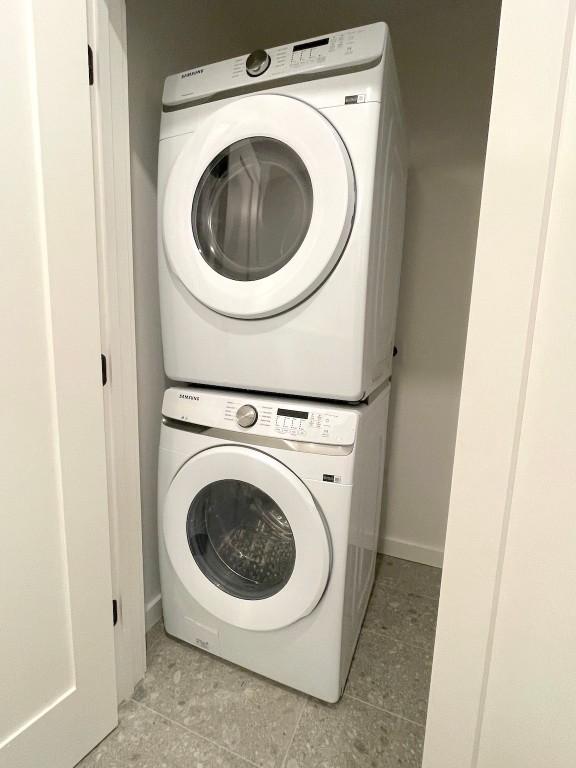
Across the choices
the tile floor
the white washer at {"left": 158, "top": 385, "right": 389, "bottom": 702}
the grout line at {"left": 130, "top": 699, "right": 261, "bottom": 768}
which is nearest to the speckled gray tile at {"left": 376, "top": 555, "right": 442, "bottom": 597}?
the tile floor

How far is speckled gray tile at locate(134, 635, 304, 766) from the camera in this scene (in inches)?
41.8

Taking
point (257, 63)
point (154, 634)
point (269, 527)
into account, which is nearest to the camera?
point (257, 63)

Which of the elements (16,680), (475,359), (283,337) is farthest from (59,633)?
(475,359)

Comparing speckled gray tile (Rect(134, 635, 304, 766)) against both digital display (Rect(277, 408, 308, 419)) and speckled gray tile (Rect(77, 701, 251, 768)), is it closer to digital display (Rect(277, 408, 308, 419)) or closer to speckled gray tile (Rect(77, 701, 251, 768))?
speckled gray tile (Rect(77, 701, 251, 768))

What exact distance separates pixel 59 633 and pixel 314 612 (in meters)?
0.61

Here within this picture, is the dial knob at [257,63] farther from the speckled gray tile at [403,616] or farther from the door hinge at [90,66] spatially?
the speckled gray tile at [403,616]

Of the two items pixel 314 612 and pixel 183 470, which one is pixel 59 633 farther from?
pixel 314 612

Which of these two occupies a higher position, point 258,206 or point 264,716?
point 258,206

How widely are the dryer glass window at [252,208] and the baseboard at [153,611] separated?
1.13 m

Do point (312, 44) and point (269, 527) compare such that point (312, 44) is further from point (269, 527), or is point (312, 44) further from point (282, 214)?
point (269, 527)

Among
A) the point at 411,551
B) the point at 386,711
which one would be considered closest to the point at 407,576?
the point at 411,551

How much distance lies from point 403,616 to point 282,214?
4.72 feet

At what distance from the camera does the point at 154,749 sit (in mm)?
1030

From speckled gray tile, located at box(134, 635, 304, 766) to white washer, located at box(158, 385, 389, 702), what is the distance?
0.06 m
